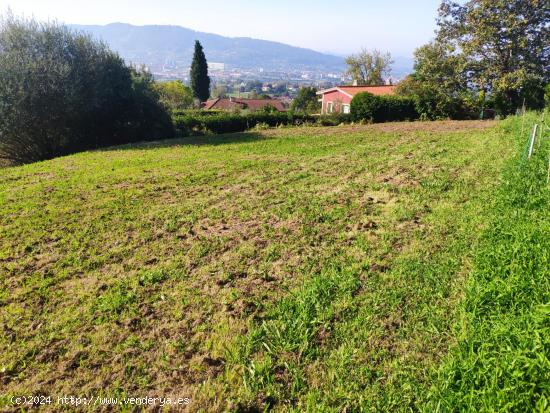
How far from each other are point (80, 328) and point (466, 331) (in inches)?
→ 135

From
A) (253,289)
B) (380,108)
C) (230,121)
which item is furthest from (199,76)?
(253,289)

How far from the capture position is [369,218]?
19.6ft

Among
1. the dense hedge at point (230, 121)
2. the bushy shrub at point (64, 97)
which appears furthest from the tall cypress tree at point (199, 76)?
the bushy shrub at point (64, 97)

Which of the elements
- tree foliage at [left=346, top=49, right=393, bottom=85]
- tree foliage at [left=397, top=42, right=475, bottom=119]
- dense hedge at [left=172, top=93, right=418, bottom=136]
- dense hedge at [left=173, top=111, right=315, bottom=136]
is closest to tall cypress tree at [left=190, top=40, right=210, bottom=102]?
tree foliage at [left=346, top=49, right=393, bottom=85]

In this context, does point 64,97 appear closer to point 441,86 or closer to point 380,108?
point 380,108

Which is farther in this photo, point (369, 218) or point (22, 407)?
point (369, 218)

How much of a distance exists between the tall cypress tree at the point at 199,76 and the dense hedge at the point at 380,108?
42.0m

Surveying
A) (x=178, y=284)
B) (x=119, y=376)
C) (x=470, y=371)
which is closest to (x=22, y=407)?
(x=119, y=376)

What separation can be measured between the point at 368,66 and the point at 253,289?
55.2 m

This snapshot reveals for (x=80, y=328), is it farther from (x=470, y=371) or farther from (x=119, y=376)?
(x=470, y=371)

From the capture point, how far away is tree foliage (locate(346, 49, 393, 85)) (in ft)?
174

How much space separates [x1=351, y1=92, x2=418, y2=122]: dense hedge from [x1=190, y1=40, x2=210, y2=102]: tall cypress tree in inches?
1654

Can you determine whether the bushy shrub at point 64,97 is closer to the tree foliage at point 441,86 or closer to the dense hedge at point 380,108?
the dense hedge at point 380,108

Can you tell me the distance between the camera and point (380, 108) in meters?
24.4
